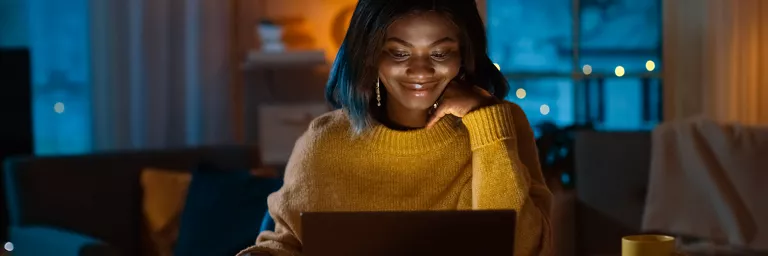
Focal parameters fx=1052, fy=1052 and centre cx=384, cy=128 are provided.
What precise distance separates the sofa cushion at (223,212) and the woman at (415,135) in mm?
1128

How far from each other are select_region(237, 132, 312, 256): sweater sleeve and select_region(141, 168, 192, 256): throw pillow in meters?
1.58

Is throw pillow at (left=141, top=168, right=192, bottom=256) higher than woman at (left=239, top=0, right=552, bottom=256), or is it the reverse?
woman at (left=239, top=0, right=552, bottom=256)

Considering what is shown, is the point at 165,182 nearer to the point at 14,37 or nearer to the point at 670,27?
the point at 14,37

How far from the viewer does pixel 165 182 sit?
10.4 feet

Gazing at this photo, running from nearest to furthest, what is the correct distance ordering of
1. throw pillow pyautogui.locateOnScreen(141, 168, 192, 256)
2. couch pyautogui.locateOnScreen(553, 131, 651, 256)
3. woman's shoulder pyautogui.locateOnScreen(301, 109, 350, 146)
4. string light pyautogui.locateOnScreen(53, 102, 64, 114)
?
woman's shoulder pyautogui.locateOnScreen(301, 109, 350, 146), throw pillow pyautogui.locateOnScreen(141, 168, 192, 256), couch pyautogui.locateOnScreen(553, 131, 651, 256), string light pyautogui.locateOnScreen(53, 102, 64, 114)

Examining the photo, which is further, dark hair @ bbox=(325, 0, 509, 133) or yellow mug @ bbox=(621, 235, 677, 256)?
dark hair @ bbox=(325, 0, 509, 133)

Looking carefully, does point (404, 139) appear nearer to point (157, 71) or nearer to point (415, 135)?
point (415, 135)

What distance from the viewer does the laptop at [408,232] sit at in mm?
1236

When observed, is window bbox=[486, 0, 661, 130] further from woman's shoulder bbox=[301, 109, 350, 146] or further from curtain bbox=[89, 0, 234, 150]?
woman's shoulder bbox=[301, 109, 350, 146]

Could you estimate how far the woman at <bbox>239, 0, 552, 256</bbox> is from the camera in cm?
151

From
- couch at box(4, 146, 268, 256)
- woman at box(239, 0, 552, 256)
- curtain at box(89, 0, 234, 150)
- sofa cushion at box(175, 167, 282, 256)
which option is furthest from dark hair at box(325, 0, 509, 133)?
curtain at box(89, 0, 234, 150)

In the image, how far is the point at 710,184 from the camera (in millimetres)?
3109

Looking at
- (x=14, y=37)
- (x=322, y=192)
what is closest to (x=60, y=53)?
(x=14, y=37)

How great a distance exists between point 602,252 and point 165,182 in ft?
4.41
